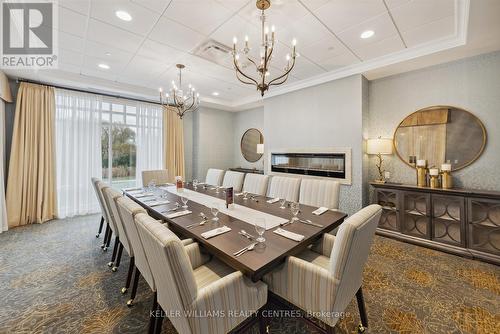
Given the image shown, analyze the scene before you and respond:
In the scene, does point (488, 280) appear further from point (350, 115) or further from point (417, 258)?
point (350, 115)

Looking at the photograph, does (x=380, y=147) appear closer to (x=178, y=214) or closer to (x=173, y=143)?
(x=178, y=214)

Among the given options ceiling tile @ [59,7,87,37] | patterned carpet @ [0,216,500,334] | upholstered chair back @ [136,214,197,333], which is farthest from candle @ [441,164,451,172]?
ceiling tile @ [59,7,87,37]

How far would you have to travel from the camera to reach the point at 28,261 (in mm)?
2561

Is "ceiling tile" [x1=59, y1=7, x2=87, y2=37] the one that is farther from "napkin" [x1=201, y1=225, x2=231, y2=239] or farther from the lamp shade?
the lamp shade

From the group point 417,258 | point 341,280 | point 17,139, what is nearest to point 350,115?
point 417,258

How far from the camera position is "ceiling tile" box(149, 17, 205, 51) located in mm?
2357

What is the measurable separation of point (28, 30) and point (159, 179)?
272 cm

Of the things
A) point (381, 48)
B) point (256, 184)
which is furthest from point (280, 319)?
point (381, 48)

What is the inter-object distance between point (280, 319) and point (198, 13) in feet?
9.95

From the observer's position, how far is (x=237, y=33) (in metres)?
2.48

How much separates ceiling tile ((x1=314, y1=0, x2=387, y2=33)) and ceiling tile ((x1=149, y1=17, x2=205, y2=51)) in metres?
1.48

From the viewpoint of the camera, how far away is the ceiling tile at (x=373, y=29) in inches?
90.5

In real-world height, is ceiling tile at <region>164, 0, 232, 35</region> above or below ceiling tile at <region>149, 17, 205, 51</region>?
below

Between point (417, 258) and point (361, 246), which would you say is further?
point (417, 258)
